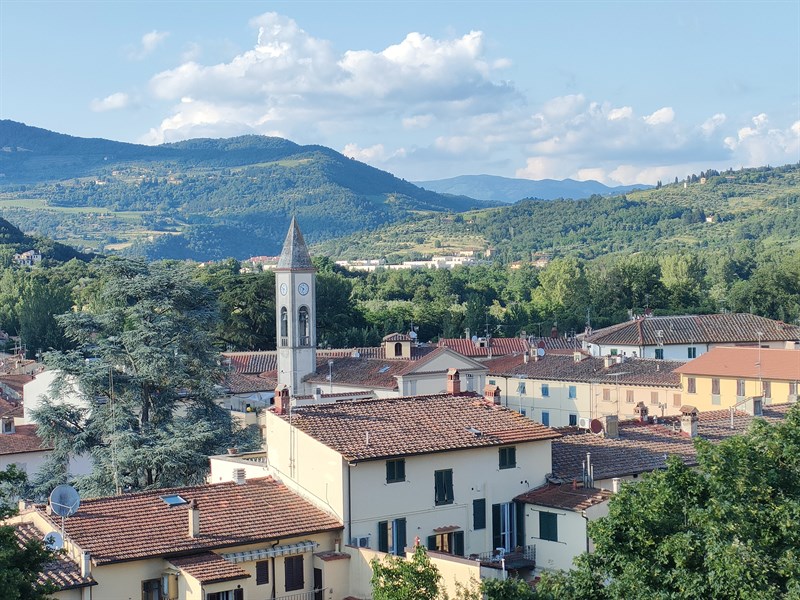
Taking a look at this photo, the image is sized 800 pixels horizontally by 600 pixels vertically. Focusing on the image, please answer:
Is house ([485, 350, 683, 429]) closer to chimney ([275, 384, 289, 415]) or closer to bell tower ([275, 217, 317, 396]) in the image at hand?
bell tower ([275, 217, 317, 396])

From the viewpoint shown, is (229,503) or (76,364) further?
(76,364)

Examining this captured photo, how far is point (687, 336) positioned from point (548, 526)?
4479 centimetres

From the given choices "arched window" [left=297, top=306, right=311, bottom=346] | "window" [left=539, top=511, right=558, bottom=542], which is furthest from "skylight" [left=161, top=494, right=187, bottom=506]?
"arched window" [left=297, top=306, right=311, bottom=346]

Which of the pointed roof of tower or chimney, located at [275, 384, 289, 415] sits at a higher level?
the pointed roof of tower

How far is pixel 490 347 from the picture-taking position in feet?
234

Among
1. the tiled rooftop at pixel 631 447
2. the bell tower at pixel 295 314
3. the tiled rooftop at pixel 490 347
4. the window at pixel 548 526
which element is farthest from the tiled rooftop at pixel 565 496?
the tiled rooftop at pixel 490 347

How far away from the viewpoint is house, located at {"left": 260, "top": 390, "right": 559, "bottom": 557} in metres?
25.0

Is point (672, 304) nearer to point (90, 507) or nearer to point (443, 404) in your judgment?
point (443, 404)

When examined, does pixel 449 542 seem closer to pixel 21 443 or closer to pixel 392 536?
pixel 392 536

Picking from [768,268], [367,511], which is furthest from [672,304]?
[367,511]

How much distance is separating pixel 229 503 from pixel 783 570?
12.6 metres

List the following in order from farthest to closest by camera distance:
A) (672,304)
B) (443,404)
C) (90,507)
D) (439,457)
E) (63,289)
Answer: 1. (672,304)
2. (63,289)
3. (443,404)
4. (439,457)
5. (90,507)

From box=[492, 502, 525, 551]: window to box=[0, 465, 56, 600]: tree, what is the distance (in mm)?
11754

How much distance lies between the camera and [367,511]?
2498 centimetres
